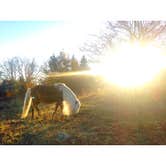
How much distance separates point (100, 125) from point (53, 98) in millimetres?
622

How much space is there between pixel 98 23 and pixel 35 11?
69 centimetres

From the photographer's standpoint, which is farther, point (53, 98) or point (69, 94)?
point (53, 98)

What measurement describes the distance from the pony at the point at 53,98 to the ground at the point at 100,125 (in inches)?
3.2

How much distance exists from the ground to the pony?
8 centimetres

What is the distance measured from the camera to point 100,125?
582 centimetres

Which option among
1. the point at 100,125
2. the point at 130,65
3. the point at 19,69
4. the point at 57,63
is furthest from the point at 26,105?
the point at 130,65

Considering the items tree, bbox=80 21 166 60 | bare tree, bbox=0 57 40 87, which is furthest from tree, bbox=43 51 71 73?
tree, bbox=80 21 166 60

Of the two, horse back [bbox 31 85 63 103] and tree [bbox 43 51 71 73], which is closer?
tree [bbox 43 51 71 73]

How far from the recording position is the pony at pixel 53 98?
589 centimetres

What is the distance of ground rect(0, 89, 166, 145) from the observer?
575cm

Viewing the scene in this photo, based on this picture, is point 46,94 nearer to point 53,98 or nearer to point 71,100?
point 53,98

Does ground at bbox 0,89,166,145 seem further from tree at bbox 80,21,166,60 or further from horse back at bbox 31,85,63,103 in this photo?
tree at bbox 80,21,166,60

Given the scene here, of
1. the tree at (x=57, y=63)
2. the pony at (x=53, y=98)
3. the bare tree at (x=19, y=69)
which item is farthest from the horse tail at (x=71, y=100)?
the bare tree at (x=19, y=69)
